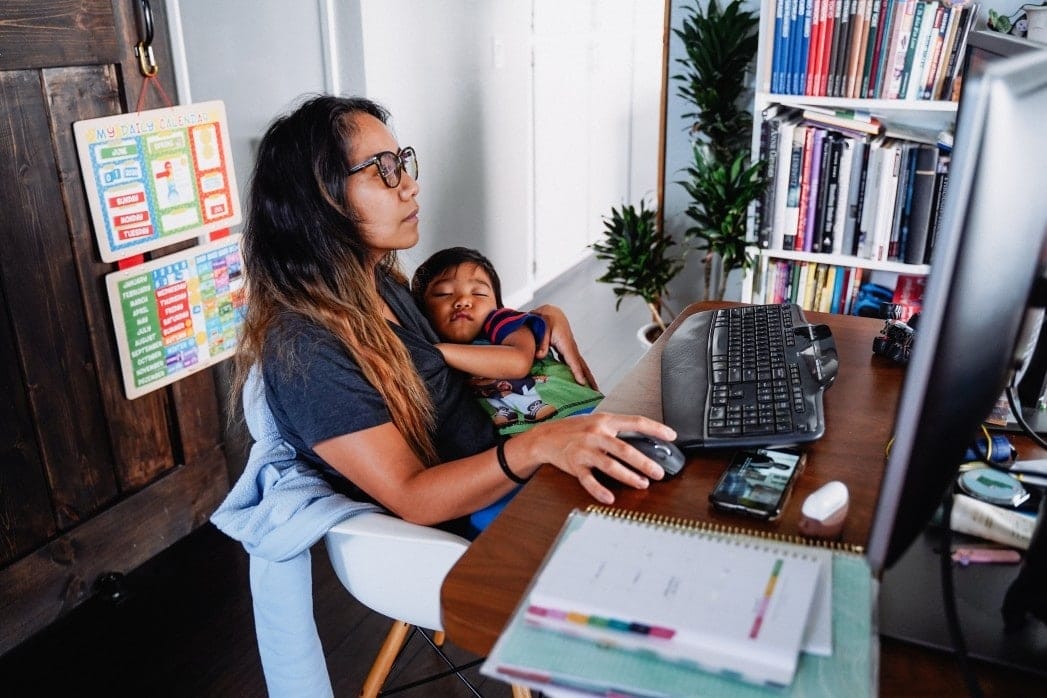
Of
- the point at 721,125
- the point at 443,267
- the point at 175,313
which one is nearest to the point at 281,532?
the point at 443,267

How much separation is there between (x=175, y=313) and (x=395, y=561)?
50.3 inches

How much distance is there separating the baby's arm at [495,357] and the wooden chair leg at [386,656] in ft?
1.37

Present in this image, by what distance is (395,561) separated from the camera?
1134 millimetres

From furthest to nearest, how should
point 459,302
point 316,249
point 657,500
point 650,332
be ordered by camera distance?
point 650,332 → point 459,302 → point 316,249 → point 657,500

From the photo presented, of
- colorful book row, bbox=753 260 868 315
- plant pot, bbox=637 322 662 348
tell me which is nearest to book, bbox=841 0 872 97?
colorful book row, bbox=753 260 868 315

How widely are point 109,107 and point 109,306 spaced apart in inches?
17.5

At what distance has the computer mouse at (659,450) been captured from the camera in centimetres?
99

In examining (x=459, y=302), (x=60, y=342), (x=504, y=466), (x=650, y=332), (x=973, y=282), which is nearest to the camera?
(x=973, y=282)

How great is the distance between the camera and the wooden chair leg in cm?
140

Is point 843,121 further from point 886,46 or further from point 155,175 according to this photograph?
point 155,175

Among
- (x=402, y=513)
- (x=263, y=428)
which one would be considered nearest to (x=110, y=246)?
(x=263, y=428)

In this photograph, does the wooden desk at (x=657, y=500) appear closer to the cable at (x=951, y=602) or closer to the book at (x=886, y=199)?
the cable at (x=951, y=602)

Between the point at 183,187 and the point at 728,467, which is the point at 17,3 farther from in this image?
the point at 728,467

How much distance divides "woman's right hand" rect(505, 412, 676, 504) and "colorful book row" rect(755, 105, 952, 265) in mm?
1789
